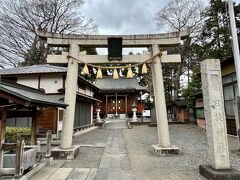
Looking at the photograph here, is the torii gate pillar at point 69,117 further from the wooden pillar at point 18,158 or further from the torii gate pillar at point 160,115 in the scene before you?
the torii gate pillar at point 160,115

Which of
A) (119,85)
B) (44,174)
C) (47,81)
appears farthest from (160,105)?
(119,85)

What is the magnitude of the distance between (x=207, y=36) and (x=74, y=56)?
21555 mm

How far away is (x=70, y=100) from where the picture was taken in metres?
7.88

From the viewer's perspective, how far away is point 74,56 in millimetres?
8195

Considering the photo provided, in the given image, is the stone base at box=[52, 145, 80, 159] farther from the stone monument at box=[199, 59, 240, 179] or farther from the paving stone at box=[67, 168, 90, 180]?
the stone monument at box=[199, 59, 240, 179]

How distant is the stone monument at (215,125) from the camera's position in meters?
4.90

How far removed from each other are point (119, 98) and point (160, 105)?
22.9 metres

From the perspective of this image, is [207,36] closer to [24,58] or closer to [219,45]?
[219,45]

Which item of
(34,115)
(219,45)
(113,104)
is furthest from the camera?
(113,104)

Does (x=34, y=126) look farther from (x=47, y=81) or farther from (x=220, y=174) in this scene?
(x=47, y=81)

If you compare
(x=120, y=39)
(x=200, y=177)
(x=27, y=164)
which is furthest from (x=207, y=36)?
(x=27, y=164)

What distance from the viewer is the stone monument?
16.1 ft

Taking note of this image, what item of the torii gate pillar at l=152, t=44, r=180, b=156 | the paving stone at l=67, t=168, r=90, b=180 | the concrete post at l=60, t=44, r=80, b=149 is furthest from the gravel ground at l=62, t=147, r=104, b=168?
the torii gate pillar at l=152, t=44, r=180, b=156

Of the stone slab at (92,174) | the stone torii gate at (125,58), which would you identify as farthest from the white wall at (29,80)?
the stone slab at (92,174)
